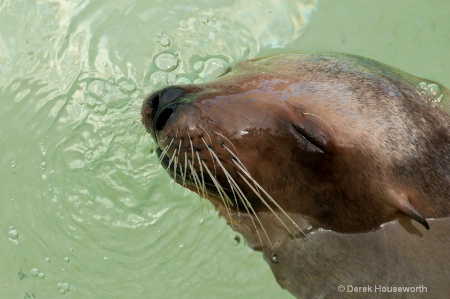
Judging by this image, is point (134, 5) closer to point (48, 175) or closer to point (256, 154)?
point (48, 175)

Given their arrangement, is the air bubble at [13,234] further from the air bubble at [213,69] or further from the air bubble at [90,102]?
the air bubble at [213,69]

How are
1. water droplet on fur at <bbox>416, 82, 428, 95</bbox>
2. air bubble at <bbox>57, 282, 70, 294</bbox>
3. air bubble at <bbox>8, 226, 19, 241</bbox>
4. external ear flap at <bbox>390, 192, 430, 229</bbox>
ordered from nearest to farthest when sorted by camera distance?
external ear flap at <bbox>390, 192, 430, 229</bbox> < water droplet on fur at <bbox>416, 82, 428, 95</bbox> < air bubble at <bbox>57, 282, 70, 294</bbox> < air bubble at <bbox>8, 226, 19, 241</bbox>

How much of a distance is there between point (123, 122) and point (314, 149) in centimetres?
181

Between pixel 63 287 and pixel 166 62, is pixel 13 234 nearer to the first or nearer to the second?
pixel 63 287

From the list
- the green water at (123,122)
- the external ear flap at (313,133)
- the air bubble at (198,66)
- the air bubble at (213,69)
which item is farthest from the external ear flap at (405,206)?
the air bubble at (198,66)

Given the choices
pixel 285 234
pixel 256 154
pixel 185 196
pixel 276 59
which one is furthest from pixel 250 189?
pixel 185 196

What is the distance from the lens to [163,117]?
235 cm

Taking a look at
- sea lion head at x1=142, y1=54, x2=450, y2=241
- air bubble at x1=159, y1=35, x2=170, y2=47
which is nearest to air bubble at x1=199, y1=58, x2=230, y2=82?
air bubble at x1=159, y1=35, x2=170, y2=47

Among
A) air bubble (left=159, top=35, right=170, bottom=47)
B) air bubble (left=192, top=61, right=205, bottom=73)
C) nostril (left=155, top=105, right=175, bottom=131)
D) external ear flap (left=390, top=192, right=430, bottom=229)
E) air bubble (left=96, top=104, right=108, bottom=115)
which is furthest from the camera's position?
air bubble (left=159, top=35, right=170, bottom=47)

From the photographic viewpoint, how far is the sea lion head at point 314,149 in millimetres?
2234

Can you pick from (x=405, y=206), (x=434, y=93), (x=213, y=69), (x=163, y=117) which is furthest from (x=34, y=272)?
(x=434, y=93)

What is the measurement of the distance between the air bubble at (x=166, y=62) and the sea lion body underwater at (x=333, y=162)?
155 cm

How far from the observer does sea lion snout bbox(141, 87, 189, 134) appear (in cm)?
232

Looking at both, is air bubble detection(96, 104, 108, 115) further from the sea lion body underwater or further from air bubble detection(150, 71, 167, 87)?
the sea lion body underwater
